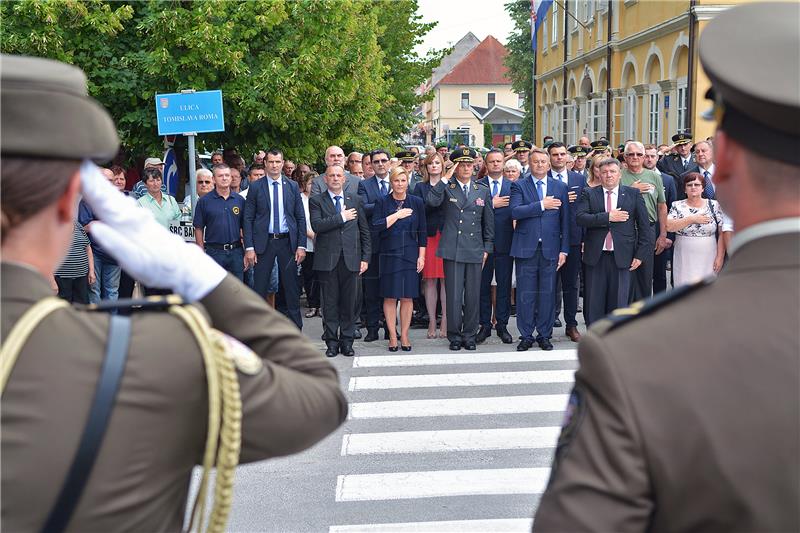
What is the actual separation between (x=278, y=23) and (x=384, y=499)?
11.4 m

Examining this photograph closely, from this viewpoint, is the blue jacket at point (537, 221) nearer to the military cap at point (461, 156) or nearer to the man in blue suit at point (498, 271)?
the man in blue suit at point (498, 271)

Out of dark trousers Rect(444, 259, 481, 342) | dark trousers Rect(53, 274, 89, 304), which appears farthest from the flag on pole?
dark trousers Rect(53, 274, 89, 304)

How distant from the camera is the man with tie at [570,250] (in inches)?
429

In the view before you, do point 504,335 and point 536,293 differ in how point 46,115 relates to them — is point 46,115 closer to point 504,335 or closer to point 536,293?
point 536,293

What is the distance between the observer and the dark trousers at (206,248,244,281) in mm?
10859

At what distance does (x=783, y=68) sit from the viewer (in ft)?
5.24

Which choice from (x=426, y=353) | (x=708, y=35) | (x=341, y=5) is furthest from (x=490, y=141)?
(x=708, y=35)

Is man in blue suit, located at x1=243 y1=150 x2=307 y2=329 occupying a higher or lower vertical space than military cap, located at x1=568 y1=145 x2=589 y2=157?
lower

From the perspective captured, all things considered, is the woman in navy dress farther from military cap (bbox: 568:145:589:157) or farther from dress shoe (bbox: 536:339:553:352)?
military cap (bbox: 568:145:589:157)

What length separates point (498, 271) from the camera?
1114cm

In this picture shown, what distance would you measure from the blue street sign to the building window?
1661 cm

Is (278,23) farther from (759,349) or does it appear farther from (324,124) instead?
(759,349)

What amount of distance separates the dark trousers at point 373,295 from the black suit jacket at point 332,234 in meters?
0.75

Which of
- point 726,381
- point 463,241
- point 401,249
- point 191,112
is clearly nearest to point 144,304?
point 726,381
